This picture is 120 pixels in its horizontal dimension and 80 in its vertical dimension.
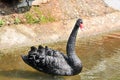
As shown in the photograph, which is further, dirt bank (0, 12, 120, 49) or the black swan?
dirt bank (0, 12, 120, 49)

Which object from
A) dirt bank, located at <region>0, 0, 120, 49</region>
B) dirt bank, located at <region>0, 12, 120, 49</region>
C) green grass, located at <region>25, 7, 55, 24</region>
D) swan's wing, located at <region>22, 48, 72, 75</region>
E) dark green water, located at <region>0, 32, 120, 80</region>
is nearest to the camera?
swan's wing, located at <region>22, 48, 72, 75</region>

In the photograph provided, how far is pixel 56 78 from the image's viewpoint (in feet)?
36.1

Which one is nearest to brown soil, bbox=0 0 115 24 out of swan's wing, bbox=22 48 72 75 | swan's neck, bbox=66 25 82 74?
swan's wing, bbox=22 48 72 75

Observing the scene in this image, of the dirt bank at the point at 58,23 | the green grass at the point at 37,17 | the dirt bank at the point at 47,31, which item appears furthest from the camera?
the green grass at the point at 37,17

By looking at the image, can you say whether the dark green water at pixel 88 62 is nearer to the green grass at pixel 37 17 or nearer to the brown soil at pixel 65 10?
the green grass at pixel 37 17

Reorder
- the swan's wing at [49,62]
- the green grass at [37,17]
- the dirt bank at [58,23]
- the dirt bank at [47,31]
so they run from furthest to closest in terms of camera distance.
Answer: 1. the green grass at [37,17]
2. the dirt bank at [58,23]
3. the dirt bank at [47,31]
4. the swan's wing at [49,62]

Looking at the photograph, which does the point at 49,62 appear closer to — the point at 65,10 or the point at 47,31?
the point at 47,31

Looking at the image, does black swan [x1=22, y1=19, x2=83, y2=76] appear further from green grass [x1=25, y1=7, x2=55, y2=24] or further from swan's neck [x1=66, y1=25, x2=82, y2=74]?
green grass [x1=25, y1=7, x2=55, y2=24]

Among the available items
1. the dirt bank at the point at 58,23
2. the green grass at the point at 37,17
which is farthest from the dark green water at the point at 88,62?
the green grass at the point at 37,17

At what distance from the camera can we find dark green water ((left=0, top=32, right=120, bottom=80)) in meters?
11.1

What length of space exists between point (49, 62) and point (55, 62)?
0.15m

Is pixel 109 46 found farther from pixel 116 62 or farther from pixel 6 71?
pixel 6 71

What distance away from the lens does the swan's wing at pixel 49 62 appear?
10664mm

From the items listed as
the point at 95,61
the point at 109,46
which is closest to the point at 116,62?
the point at 95,61
